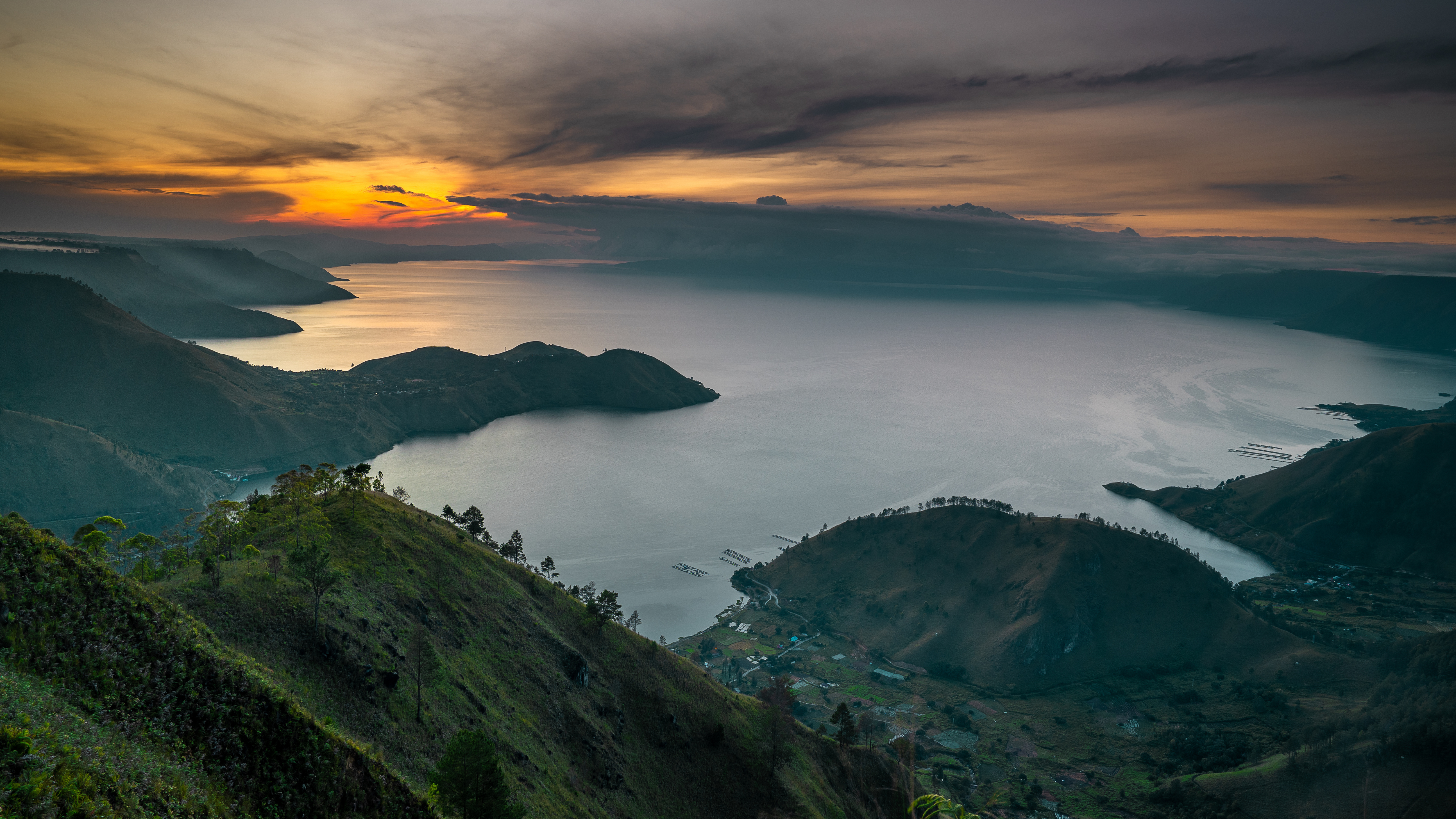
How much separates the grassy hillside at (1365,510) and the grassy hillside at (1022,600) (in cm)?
5795

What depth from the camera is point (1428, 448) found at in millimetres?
185500

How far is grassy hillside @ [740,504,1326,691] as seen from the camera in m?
132

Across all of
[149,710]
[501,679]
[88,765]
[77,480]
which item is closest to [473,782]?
[149,710]

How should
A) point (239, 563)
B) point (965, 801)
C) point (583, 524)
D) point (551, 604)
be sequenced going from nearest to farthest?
point (239, 563) → point (551, 604) → point (965, 801) → point (583, 524)

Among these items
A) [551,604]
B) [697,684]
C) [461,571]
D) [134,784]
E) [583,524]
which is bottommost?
[583,524]

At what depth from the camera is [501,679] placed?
54188 mm

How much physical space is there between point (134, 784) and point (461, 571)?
43.0m

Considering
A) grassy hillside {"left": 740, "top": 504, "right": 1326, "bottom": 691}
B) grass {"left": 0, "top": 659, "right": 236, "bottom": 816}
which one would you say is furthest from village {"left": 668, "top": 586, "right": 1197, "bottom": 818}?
grass {"left": 0, "top": 659, "right": 236, "bottom": 816}

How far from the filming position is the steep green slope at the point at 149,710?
20188 millimetres

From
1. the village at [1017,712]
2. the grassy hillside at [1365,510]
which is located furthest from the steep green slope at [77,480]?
the grassy hillside at [1365,510]

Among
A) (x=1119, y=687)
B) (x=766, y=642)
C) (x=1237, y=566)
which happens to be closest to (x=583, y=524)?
(x=766, y=642)

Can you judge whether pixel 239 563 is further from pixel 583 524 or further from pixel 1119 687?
pixel 1119 687

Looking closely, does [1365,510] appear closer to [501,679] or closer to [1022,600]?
[1022,600]

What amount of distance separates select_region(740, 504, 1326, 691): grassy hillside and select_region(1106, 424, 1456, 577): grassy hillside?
57.9 m
